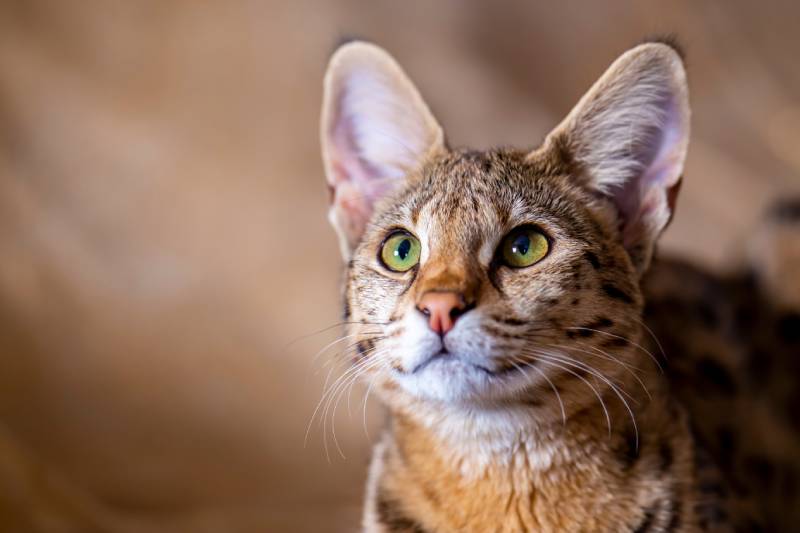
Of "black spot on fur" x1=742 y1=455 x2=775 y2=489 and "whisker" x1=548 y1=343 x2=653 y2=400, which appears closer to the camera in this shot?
"whisker" x1=548 y1=343 x2=653 y2=400

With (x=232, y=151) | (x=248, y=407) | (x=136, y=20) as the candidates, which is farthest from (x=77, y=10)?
(x=248, y=407)

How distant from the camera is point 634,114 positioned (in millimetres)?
1626

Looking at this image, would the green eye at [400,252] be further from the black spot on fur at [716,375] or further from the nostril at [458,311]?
the black spot on fur at [716,375]

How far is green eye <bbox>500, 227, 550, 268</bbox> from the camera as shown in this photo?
1.54 metres

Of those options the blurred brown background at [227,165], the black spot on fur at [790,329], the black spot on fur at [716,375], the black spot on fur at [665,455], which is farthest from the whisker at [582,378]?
the blurred brown background at [227,165]

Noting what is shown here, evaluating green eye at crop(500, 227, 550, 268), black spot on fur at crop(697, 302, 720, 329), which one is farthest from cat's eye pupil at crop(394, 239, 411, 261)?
black spot on fur at crop(697, 302, 720, 329)

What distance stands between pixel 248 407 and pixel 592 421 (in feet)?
4.30

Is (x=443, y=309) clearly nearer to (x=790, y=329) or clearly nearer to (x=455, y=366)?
(x=455, y=366)

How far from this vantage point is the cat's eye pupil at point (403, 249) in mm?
1622

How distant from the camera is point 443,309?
4.61ft

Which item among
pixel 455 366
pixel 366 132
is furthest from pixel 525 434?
pixel 366 132

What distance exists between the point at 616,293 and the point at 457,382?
0.30 m

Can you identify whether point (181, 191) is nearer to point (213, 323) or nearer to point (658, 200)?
point (213, 323)

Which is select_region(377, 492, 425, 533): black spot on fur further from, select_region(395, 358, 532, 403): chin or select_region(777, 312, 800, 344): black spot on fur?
select_region(777, 312, 800, 344): black spot on fur
